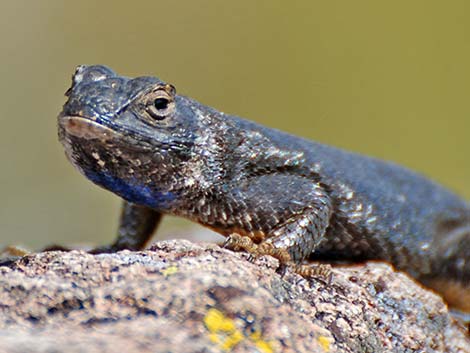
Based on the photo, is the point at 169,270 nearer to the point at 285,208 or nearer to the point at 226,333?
the point at 226,333

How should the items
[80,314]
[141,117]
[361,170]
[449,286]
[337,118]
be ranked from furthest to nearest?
1. [337,118]
2. [449,286]
3. [361,170]
4. [141,117]
5. [80,314]

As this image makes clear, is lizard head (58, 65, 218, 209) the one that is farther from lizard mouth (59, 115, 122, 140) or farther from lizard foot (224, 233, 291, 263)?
lizard foot (224, 233, 291, 263)

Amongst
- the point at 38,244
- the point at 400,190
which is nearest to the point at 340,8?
the point at 38,244

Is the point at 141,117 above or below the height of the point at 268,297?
above

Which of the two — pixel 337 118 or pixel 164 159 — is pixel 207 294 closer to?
pixel 164 159

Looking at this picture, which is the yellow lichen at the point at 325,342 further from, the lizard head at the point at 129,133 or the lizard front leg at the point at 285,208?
the lizard head at the point at 129,133

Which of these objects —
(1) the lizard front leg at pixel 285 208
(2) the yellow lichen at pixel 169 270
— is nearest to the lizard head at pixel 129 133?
(1) the lizard front leg at pixel 285 208
